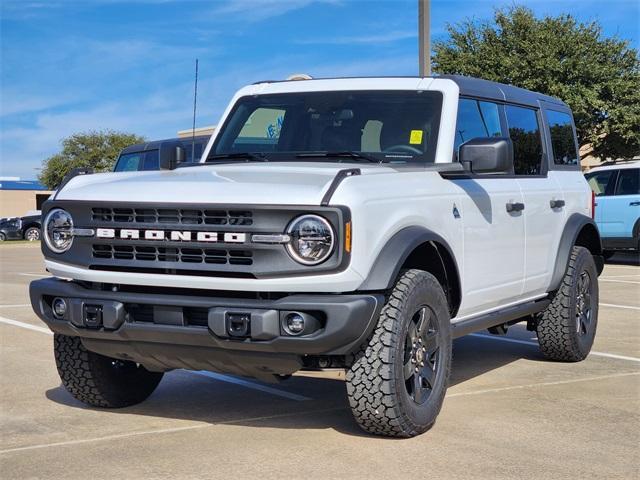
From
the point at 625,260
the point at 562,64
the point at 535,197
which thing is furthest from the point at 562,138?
the point at 562,64

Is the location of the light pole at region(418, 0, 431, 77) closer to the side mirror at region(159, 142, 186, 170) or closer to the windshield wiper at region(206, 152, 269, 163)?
the side mirror at region(159, 142, 186, 170)

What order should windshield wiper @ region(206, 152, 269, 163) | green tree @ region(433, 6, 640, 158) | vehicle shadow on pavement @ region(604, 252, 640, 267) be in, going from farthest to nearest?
green tree @ region(433, 6, 640, 158) < vehicle shadow on pavement @ region(604, 252, 640, 267) < windshield wiper @ region(206, 152, 269, 163)

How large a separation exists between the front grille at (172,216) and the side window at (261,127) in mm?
1547

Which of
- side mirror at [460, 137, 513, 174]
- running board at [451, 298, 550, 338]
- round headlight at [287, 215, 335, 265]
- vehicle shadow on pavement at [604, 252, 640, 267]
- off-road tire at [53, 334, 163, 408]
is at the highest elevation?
side mirror at [460, 137, 513, 174]

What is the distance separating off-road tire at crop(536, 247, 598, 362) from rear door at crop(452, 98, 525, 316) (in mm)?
890

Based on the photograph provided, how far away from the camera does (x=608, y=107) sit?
3094cm

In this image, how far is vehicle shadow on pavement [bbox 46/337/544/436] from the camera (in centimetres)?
541

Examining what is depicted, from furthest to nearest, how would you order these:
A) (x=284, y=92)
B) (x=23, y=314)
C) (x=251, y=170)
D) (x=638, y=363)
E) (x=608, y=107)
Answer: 1. (x=608, y=107)
2. (x=23, y=314)
3. (x=638, y=363)
4. (x=284, y=92)
5. (x=251, y=170)

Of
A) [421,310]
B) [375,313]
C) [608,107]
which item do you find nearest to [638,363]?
[421,310]

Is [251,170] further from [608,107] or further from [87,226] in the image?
[608,107]

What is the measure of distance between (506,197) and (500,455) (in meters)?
2.10

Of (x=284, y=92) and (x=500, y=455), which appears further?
(x=284, y=92)

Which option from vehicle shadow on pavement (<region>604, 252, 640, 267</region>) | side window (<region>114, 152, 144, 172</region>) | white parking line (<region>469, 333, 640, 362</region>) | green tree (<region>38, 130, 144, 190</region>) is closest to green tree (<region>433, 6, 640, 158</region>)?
vehicle shadow on pavement (<region>604, 252, 640, 267</region>)

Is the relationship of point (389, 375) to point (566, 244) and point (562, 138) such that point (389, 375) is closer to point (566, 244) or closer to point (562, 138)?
point (566, 244)
